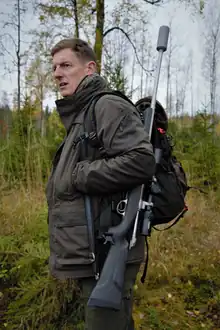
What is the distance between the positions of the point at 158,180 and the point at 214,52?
27237 millimetres

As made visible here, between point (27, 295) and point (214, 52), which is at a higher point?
point (214, 52)

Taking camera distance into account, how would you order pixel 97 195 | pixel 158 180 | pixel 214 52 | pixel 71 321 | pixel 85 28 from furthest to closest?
pixel 214 52 → pixel 85 28 → pixel 71 321 → pixel 158 180 → pixel 97 195

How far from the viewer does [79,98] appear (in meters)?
1.77

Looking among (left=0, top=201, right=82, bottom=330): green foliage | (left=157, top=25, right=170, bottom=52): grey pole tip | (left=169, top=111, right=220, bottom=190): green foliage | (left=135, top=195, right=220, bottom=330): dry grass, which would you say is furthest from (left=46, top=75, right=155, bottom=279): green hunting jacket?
(left=169, top=111, right=220, bottom=190): green foliage

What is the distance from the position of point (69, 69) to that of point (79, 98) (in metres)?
0.19

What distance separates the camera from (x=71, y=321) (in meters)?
2.74

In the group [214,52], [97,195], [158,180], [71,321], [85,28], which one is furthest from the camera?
[214,52]

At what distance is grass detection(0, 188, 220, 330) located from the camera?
2.79m

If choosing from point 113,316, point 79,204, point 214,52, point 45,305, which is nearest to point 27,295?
point 45,305

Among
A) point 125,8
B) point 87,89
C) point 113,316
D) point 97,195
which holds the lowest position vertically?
point 113,316

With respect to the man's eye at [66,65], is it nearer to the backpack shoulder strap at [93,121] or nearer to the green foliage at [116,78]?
the backpack shoulder strap at [93,121]

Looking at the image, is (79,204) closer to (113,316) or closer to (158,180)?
(158,180)

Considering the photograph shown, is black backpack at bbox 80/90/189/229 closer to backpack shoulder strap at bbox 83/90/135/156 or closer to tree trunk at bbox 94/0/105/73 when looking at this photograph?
backpack shoulder strap at bbox 83/90/135/156

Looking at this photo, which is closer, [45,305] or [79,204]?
[79,204]
